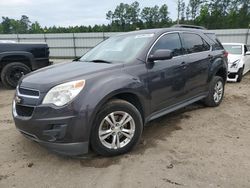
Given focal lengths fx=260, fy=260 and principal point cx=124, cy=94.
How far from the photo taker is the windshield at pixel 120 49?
4.08 m

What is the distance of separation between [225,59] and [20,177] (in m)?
5.00

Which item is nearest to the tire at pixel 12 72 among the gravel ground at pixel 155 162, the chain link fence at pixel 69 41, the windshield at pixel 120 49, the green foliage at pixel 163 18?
the gravel ground at pixel 155 162

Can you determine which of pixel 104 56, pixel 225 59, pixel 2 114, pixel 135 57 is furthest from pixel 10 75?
pixel 225 59

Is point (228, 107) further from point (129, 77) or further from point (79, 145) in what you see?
point (79, 145)

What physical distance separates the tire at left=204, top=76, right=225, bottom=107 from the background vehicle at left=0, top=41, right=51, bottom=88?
5.75 m

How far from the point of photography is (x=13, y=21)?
7744 cm

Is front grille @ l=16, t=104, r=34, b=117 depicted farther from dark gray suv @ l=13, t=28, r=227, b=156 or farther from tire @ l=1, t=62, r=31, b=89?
tire @ l=1, t=62, r=31, b=89

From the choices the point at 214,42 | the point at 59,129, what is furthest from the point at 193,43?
the point at 59,129

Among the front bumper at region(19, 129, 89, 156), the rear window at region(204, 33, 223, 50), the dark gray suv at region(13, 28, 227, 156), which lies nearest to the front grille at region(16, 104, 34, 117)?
the dark gray suv at region(13, 28, 227, 156)

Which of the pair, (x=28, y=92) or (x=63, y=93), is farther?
(x=28, y=92)

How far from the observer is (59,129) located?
3139 millimetres

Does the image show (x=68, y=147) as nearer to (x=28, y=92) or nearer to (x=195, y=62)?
(x=28, y=92)

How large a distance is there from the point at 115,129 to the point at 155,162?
69 cm

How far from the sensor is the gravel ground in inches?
120
